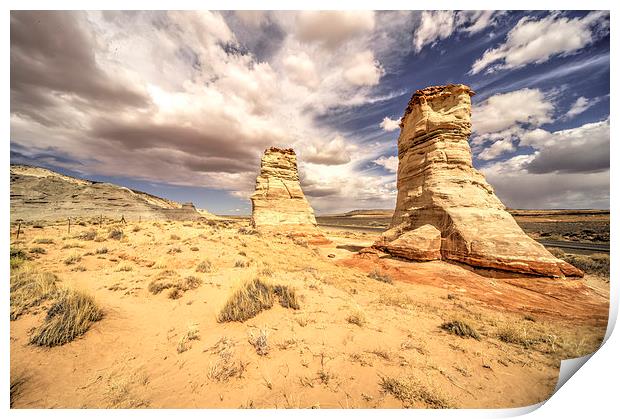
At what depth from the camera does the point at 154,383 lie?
9.04ft

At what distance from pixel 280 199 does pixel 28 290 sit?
16755mm

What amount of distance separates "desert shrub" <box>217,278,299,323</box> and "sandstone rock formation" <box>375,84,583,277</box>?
24.6 feet

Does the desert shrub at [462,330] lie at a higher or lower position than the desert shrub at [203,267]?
lower

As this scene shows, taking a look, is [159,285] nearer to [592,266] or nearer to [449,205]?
[449,205]

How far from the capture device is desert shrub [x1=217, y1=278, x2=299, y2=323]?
422cm

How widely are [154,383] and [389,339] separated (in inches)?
133

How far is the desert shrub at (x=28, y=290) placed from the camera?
166 inches

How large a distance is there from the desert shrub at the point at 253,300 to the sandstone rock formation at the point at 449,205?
750cm

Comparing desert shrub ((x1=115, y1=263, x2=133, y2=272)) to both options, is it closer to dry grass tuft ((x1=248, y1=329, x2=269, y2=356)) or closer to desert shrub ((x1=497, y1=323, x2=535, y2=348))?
dry grass tuft ((x1=248, y1=329, x2=269, y2=356))

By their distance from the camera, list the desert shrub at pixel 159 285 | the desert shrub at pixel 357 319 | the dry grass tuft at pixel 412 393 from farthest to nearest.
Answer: the desert shrub at pixel 159 285 < the desert shrub at pixel 357 319 < the dry grass tuft at pixel 412 393

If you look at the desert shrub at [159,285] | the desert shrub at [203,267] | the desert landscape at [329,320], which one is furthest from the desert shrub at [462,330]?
the desert shrub at [203,267]

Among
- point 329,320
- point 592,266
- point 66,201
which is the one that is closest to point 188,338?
point 329,320

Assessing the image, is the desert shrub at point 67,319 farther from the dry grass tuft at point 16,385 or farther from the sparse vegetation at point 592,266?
the sparse vegetation at point 592,266
